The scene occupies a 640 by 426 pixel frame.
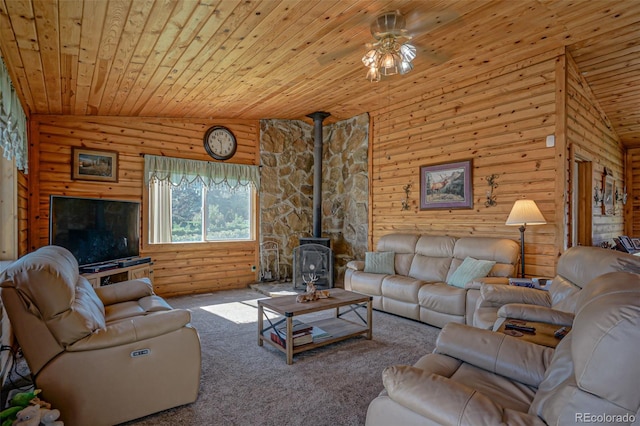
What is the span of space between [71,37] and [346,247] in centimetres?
493

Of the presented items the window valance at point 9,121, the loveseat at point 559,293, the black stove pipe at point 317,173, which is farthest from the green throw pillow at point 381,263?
Answer: the window valance at point 9,121

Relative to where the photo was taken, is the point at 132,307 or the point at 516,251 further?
the point at 516,251

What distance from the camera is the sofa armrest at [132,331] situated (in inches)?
76.1

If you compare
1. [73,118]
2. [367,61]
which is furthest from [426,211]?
[73,118]

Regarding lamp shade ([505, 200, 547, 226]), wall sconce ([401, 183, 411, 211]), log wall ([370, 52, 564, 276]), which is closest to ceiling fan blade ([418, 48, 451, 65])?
log wall ([370, 52, 564, 276])

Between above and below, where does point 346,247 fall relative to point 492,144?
below

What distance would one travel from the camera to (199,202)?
580 cm

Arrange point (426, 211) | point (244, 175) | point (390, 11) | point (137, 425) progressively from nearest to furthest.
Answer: point (137, 425) → point (390, 11) → point (426, 211) → point (244, 175)

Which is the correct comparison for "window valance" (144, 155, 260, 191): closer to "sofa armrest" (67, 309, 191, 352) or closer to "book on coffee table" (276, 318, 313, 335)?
"book on coffee table" (276, 318, 313, 335)

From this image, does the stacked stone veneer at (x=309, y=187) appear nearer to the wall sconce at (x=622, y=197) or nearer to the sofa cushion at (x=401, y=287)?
the sofa cushion at (x=401, y=287)

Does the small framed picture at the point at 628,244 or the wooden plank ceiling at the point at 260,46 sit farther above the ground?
the wooden plank ceiling at the point at 260,46

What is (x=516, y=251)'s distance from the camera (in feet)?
12.7

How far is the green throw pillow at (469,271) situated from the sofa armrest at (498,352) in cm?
207

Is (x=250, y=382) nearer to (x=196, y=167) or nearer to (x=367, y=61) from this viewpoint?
(x=367, y=61)
